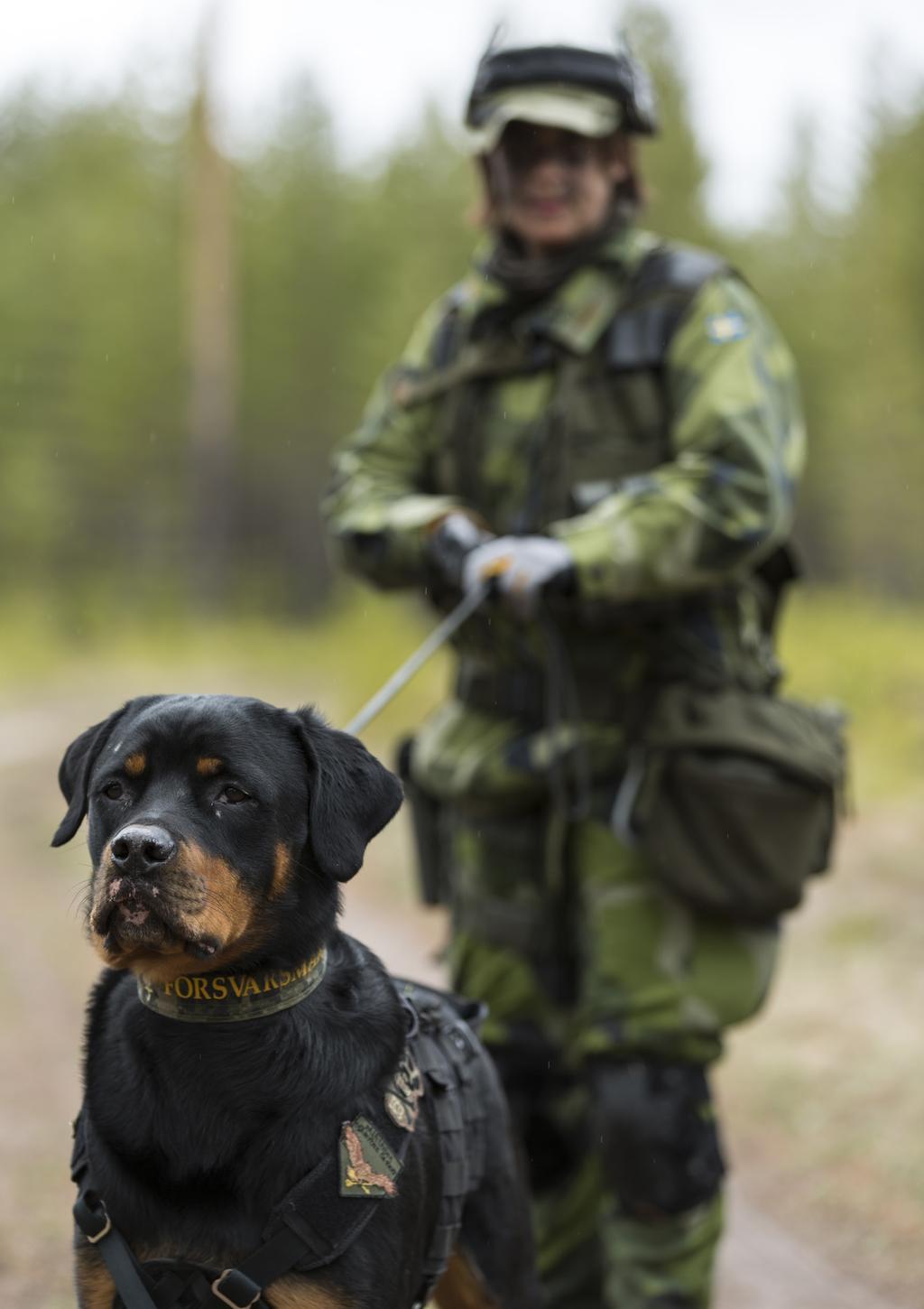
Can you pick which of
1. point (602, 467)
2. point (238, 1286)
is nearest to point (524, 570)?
point (602, 467)

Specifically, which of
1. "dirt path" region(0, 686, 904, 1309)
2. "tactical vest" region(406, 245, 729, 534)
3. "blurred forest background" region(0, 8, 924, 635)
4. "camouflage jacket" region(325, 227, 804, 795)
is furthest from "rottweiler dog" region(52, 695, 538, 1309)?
"blurred forest background" region(0, 8, 924, 635)

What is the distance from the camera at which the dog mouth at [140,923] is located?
7.45ft

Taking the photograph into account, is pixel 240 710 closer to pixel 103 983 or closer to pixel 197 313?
pixel 103 983

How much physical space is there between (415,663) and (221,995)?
3.39 feet

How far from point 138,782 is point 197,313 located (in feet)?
85.3

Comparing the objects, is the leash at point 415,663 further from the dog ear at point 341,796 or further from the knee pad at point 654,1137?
the knee pad at point 654,1137

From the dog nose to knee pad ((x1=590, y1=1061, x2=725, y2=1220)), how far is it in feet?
5.93

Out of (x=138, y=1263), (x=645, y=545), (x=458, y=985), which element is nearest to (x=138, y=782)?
(x=138, y=1263)

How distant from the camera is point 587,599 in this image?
362 cm

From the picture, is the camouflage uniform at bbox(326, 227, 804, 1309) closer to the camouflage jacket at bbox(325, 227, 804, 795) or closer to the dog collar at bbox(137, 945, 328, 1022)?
the camouflage jacket at bbox(325, 227, 804, 795)

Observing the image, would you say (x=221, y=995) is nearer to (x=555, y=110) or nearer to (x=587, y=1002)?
(x=587, y=1002)

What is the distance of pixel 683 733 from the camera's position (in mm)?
3770

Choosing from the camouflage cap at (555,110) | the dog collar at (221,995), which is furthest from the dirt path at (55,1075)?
the camouflage cap at (555,110)

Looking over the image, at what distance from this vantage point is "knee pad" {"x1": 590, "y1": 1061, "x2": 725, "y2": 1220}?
145 inches
